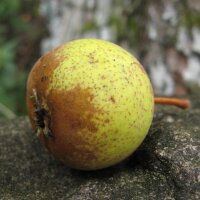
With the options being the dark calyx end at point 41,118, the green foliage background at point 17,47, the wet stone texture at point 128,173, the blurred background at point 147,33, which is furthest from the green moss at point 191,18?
the dark calyx end at point 41,118

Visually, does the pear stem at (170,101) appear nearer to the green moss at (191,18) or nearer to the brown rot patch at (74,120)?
the brown rot patch at (74,120)

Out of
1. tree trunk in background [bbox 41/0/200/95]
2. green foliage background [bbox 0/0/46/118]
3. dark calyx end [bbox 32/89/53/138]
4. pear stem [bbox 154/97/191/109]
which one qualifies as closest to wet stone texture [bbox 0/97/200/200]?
pear stem [bbox 154/97/191/109]

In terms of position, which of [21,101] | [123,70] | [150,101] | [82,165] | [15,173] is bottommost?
[21,101]

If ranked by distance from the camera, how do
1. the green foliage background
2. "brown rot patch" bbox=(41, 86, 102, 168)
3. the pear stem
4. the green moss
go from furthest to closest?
the green foliage background → the green moss → the pear stem → "brown rot patch" bbox=(41, 86, 102, 168)

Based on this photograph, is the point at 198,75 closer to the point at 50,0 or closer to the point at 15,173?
the point at 50,0

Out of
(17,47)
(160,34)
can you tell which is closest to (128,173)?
(160,34)

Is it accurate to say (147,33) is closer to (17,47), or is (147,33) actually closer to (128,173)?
(128,173)

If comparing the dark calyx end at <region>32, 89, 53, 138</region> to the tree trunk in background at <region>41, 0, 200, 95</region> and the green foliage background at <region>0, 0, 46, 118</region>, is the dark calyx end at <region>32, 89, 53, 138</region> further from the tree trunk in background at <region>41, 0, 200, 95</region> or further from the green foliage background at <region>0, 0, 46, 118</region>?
the green foliage background at <region>0, 0, 46, 118</region>

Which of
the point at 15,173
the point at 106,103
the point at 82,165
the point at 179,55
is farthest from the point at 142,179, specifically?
the point at 179,55
